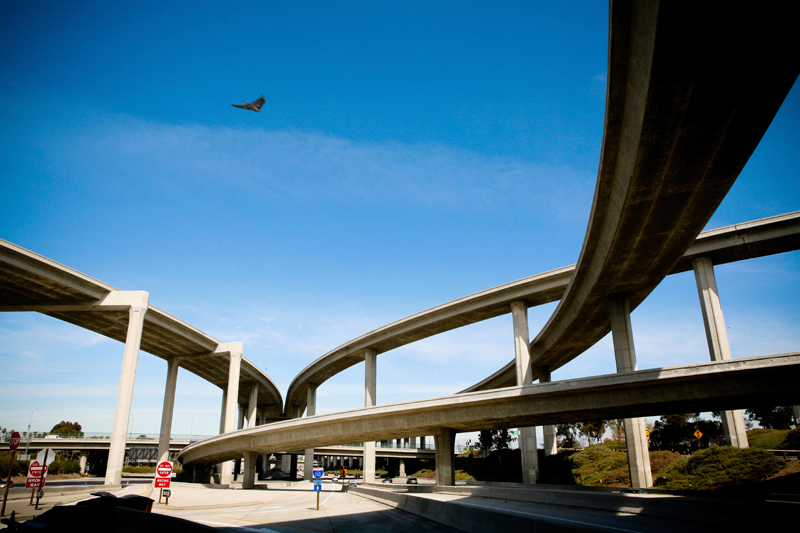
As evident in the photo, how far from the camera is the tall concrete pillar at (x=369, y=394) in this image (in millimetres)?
60250

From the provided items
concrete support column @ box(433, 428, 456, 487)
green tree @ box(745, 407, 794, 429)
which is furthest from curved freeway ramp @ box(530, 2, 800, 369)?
green tree @ box(745, 407, 794, 429)

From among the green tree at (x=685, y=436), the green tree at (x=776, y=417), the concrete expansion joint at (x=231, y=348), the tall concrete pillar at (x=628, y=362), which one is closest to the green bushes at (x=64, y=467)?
the concrete expansion joint at (x=231, y=348)

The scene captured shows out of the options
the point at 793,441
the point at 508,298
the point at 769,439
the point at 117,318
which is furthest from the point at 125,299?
the point at 769,439

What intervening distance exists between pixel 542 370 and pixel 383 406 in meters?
33.0

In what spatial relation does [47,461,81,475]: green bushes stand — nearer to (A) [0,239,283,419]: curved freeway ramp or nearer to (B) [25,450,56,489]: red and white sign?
(A) [0,239,283,419]: curved freeway ramp

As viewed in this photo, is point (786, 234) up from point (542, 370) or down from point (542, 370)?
up

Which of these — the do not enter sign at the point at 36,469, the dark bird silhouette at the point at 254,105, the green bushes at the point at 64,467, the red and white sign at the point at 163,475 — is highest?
the dark bird silhouette at the point at 254,105

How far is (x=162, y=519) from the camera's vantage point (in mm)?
10742

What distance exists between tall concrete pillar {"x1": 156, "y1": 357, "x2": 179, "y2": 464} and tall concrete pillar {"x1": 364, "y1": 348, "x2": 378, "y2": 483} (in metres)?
25.6

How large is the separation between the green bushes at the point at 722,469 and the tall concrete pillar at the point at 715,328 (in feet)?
5.84

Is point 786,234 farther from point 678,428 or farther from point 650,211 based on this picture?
point 678,428

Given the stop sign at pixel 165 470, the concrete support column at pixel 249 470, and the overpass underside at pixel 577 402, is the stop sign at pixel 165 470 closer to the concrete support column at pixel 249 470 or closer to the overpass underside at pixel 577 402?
the overpass underside at pixel 577 402

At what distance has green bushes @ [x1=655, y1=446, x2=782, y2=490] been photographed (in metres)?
32.3

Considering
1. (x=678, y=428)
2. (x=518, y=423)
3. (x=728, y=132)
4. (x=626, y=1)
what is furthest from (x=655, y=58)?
(x=678, y=428)
